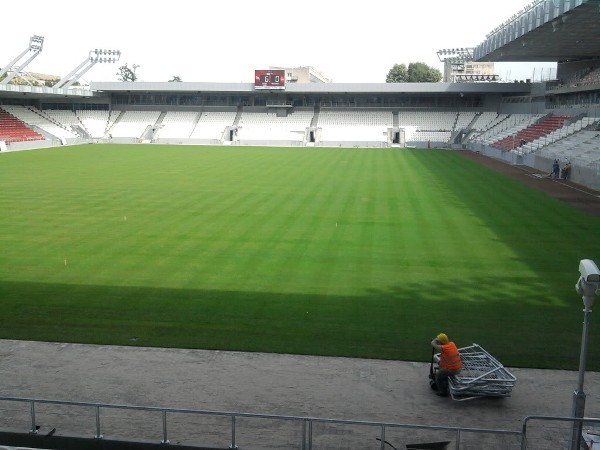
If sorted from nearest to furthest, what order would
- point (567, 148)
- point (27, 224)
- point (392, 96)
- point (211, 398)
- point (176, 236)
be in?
point (211, 398) → point (176, 236) → point (27, 224) → point (567, 148) → point (392, 96)

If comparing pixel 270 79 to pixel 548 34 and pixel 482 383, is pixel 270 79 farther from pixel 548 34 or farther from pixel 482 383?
pixel 482 383

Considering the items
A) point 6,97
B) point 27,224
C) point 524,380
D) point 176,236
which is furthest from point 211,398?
point 6,97

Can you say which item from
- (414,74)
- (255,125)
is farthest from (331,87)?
(414,74)

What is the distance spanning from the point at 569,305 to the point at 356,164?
33.8 m

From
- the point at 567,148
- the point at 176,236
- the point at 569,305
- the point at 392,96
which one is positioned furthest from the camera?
the point at 392,96

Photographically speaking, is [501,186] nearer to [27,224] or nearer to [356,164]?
[356,164]

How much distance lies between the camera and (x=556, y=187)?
34156 mm

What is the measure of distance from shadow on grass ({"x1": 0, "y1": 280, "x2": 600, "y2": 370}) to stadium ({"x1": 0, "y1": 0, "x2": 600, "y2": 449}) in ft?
0.20

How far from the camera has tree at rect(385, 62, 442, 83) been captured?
5379 inches

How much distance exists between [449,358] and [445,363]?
0.10 metres

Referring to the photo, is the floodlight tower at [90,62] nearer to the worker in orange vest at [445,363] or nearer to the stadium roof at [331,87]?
the stadium roof at [331,87]

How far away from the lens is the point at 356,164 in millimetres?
47312

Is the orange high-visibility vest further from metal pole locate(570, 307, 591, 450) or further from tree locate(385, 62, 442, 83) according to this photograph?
tree locate(385, 62, 442, 83)

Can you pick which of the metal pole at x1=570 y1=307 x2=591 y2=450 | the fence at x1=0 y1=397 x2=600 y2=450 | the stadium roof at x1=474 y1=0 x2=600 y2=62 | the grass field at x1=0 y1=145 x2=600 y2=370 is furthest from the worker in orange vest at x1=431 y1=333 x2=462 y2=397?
the stadium roof at x1=474 y1=0 x2=600 y2=62
